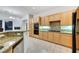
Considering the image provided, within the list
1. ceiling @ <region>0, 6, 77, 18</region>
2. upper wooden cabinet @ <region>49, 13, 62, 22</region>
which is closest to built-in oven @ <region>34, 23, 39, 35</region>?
ceiling @ <region>0, 6, 77, 18</region>

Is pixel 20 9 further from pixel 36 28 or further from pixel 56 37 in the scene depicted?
pixel 56 37

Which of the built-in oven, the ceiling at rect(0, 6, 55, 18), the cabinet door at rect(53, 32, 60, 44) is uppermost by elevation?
the ceiling at rect(0, 6, 55, 18)

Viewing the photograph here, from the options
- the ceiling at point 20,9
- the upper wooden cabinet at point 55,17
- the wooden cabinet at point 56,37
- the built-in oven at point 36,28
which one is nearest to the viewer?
the ceiling at point 20,9

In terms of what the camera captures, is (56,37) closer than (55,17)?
Yes

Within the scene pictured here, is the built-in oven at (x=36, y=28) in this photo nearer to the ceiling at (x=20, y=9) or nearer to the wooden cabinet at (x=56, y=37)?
the ceiling at (x=20, y=9)

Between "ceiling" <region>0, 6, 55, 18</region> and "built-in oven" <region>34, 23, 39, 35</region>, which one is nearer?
"ceiling" <region>0, 6, 55, 18</region>

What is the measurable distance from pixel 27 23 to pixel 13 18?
0.37 m

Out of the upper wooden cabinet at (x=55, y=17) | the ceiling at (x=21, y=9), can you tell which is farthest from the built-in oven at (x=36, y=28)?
the upper wooden cabinet at (x=55, y=17)

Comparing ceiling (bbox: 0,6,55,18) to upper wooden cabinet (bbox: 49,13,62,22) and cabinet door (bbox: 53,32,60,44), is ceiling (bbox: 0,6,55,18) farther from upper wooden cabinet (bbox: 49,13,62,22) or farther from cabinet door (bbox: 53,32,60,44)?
cabinet door (bbox: 53,32,60,44)

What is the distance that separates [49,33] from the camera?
362 cm

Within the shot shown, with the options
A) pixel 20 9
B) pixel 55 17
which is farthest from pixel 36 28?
pixel 55 17
